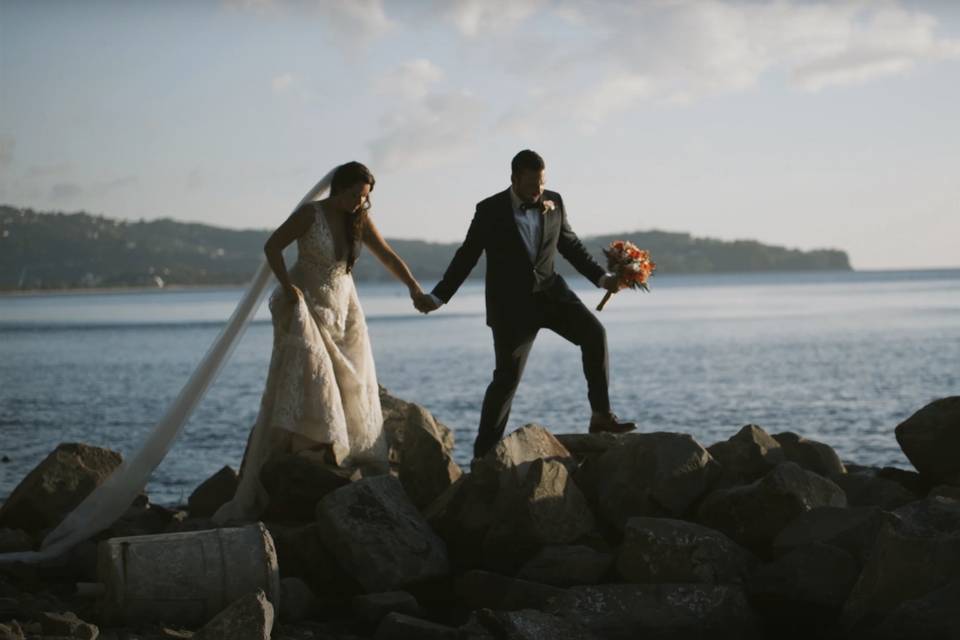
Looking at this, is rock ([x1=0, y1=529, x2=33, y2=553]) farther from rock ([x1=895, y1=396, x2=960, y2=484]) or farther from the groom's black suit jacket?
rock ([x1=895, y1=396, x2=960, y2=484])

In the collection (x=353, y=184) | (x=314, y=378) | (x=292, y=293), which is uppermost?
(x=353, y=184)

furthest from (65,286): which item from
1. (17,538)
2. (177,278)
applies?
(17,538)

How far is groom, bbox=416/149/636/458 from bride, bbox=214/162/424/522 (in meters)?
0.73

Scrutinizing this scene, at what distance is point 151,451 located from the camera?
10.0 meters

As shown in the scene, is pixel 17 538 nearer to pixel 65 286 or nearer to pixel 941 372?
pixel 941 372

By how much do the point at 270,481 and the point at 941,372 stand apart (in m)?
29.9

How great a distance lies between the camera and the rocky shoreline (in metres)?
7.30

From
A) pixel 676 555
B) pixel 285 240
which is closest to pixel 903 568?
pixel 676 555

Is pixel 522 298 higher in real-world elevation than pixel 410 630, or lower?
higher

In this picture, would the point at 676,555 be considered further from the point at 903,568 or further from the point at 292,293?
the point at 292,293

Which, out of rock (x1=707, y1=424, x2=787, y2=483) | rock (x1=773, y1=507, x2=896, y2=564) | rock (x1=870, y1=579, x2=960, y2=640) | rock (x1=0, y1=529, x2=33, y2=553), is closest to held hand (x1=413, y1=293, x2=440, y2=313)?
rock (x1=707, y1=424, x2=787, y2=483)

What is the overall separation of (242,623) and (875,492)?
4.95 metres

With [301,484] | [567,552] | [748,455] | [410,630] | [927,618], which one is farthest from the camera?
[748,455]

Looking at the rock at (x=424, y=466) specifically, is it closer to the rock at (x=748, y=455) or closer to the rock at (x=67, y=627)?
the rock at (x=748, y=455)
